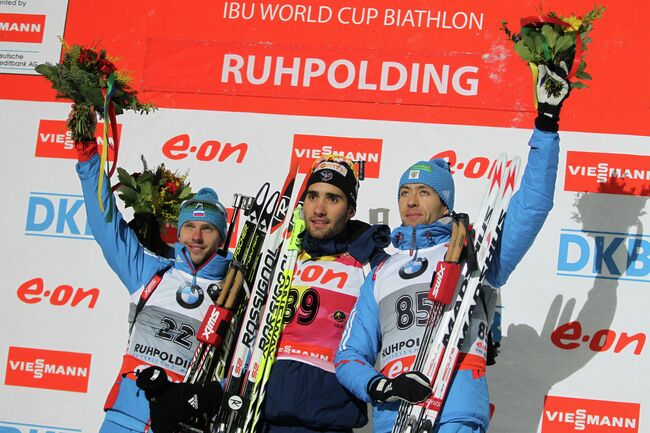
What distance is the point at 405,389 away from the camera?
2.93m

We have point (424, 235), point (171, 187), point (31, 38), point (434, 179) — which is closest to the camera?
point (424, 235)

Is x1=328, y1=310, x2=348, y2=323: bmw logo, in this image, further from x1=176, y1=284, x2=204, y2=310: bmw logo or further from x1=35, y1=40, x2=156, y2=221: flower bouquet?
x1=35, y1=40, x2=156, y2=221: flower bouquet

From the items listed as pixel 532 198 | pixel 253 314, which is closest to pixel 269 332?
pixel 253 314

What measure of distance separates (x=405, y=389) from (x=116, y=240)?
159 centimetres

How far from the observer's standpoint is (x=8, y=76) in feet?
17.7

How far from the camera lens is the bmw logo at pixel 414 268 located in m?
3.32

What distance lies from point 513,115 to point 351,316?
1.88 metres

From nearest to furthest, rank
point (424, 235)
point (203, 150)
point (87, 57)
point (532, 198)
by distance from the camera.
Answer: point (532, 198)
point (424, 235)
point (87, 57)
point (203, 150)

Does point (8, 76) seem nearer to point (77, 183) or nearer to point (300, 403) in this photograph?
point (77, 183)

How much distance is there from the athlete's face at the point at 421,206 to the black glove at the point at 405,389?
0.69m

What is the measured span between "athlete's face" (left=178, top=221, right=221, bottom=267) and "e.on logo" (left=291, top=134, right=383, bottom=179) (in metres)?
1.02

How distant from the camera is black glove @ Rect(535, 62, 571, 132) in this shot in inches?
124

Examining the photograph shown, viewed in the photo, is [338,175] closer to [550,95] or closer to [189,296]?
[189,296]

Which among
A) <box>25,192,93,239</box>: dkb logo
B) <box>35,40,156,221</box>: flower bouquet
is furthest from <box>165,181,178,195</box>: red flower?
<box>25,192,93,239</box>: dkb logo
